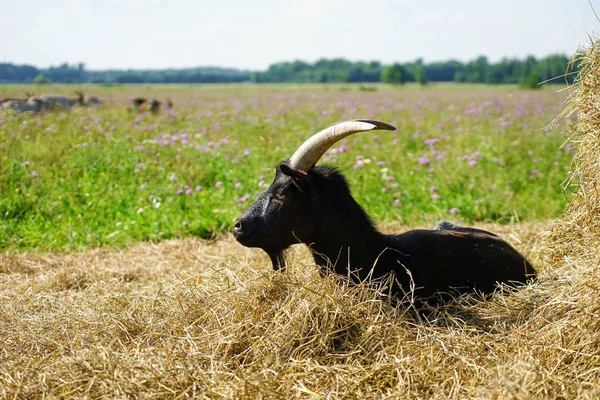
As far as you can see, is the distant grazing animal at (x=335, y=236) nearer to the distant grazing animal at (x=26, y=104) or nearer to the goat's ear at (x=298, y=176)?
the goat's ear at (x=298, y=176)

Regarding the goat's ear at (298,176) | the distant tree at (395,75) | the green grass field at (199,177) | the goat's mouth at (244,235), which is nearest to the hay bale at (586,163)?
the green grass field at (199,177)

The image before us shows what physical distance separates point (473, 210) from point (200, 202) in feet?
11.3

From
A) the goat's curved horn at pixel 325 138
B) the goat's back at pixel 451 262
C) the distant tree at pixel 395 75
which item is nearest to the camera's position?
the goat's curved horn at pixel 325 138

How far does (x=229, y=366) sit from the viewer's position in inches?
136

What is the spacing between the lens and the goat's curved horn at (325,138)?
404 centimetres

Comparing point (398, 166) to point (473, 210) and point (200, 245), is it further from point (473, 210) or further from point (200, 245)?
point (200, 245)

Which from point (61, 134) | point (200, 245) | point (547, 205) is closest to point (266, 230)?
point (200, 245)

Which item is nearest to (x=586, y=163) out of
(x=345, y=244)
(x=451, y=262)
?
(x=451, y=262)

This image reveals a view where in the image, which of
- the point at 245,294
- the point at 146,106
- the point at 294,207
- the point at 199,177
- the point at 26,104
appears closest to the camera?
the point at 245,294

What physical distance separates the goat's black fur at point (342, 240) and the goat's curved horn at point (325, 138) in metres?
0.10

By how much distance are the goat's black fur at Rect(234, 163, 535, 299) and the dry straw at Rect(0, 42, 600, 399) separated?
235 millimetres

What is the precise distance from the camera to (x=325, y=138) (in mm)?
4172

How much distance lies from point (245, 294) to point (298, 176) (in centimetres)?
Answer: 86

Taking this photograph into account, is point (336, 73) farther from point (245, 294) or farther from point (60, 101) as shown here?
point (245, 294)
